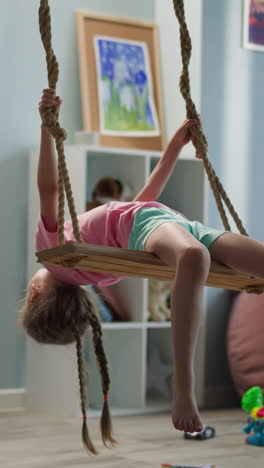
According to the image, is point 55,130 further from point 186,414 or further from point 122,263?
point 186,414

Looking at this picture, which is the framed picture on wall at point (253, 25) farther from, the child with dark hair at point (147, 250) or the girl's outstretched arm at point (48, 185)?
the girl's outstretched arm at point (48, 185)

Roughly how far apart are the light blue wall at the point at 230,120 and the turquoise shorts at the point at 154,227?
167cm

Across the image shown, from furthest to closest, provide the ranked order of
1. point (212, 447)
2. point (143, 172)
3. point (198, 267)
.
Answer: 1. point (143, 172)
2. point (212, 447)
3. point (198, 267)

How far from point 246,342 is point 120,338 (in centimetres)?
57

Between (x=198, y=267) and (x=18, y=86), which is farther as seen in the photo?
(x=18, y=86)

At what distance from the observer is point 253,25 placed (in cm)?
413

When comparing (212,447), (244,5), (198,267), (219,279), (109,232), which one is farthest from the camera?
(244,5)

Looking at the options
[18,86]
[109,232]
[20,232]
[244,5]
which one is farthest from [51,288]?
[244,5]

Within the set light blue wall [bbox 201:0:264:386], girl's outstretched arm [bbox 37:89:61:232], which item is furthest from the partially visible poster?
girl's outstretched arm [bbox 37:89:61:232]

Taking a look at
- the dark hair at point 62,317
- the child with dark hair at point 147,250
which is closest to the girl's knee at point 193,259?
the child with dark hair at point 147,250

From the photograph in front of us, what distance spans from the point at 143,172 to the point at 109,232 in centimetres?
144

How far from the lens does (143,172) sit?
12.5 ft

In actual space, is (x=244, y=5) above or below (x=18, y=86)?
above

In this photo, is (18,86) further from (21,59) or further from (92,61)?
(92,61)
